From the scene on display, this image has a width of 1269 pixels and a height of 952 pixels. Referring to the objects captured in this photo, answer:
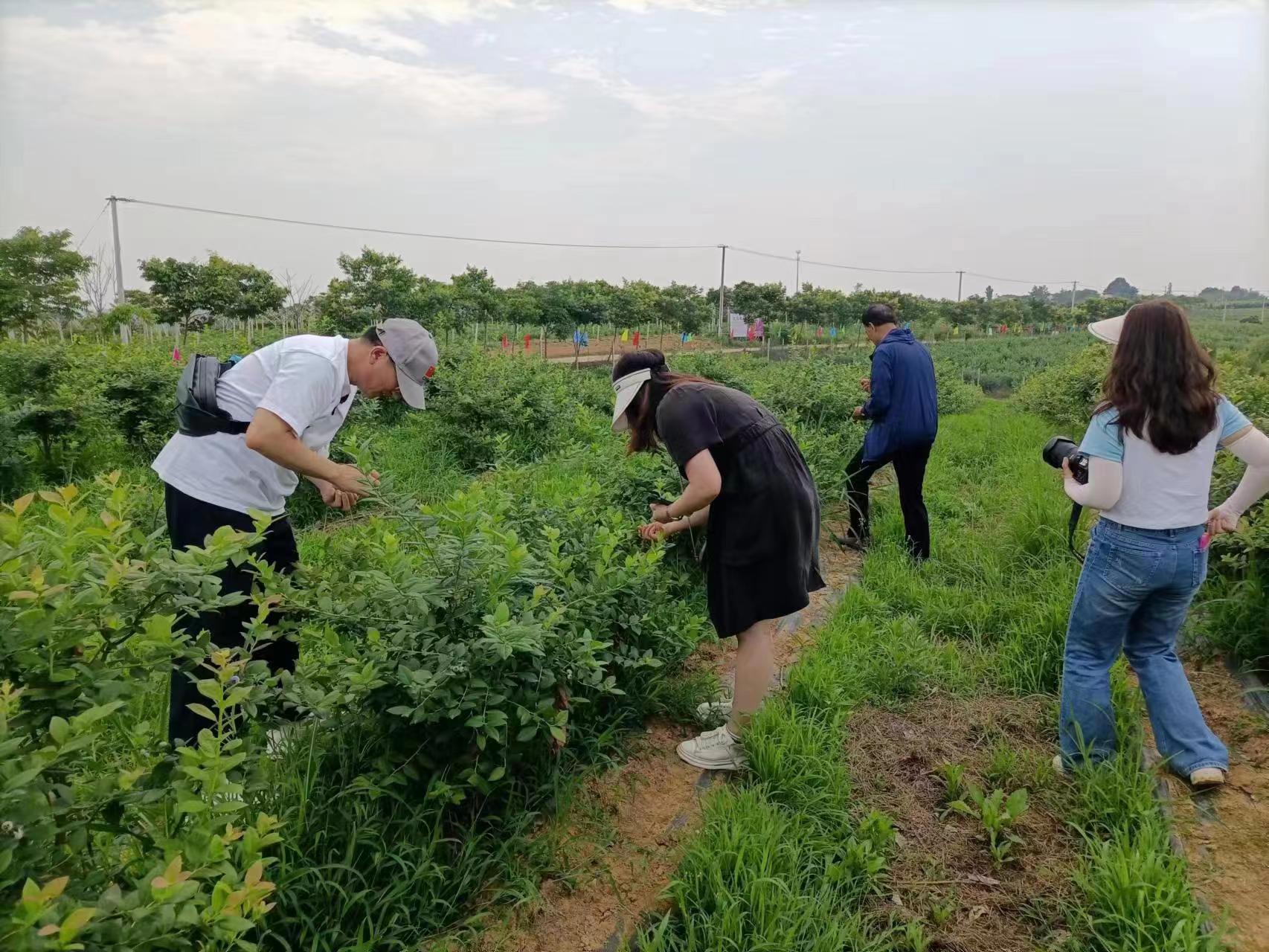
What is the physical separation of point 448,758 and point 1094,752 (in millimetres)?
2198

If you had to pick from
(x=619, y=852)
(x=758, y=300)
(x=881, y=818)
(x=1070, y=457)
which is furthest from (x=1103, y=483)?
(x=758, y=300)

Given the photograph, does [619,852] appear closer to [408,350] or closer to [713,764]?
[713,764]

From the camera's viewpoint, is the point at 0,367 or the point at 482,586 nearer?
the point at 482,586

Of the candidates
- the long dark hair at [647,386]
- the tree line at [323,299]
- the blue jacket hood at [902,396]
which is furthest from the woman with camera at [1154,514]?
the tree line at [323,299]

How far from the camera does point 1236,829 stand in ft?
7.84

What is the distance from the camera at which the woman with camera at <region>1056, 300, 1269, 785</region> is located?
92.5 inches

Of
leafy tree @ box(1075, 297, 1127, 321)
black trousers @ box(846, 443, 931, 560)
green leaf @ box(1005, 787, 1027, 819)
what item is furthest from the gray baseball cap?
leafy tree @ box(1075, 297, 1127, 321)

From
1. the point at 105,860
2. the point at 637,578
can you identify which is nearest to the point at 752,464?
the point at 637,578

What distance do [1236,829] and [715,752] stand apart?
1663 millimetres

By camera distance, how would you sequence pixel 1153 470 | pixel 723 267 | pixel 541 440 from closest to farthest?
pixel 1153 470 < pixel 541 440 < pixel 723 267

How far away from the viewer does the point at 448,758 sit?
2.16 metres

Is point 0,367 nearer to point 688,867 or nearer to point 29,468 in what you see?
point 29,468

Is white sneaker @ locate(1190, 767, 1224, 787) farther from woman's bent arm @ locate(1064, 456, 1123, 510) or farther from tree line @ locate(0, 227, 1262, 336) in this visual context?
tree line @ locate(0, 227, 1262, 336)

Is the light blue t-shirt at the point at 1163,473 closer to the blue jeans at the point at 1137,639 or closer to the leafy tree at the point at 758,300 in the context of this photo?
the blue jeans at the point at 1137,639
